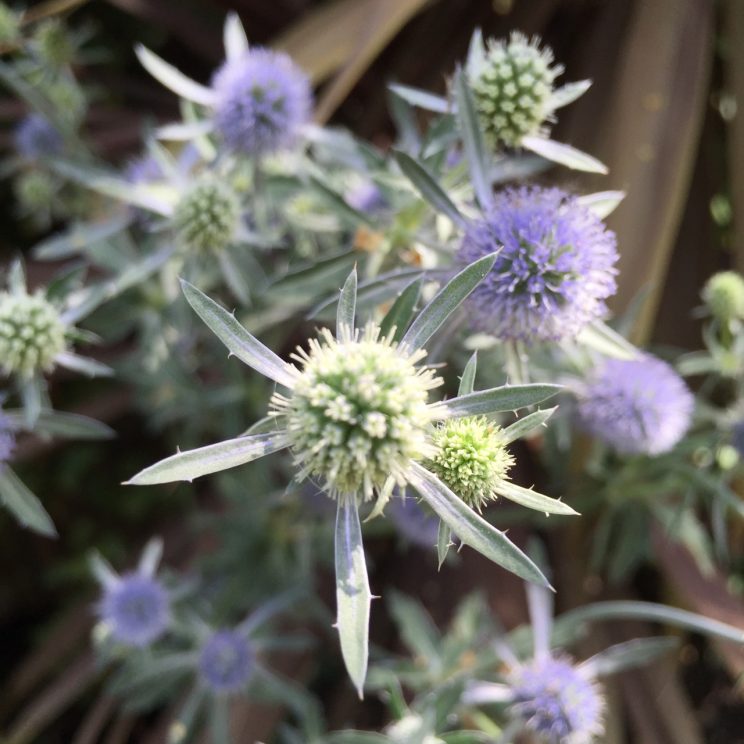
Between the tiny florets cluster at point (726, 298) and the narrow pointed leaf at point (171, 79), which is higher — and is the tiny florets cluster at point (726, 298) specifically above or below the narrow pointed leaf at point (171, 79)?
below

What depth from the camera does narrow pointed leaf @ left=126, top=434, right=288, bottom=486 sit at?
72cm

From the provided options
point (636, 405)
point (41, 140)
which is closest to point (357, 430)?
point (636, 405)

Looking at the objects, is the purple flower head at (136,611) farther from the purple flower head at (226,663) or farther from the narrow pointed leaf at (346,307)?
the narrow pointed leaf at (346,307)

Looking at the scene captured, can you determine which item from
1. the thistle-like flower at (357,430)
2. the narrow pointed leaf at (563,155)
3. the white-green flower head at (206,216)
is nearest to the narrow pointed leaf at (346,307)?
the thistle-like flower at (357,430)

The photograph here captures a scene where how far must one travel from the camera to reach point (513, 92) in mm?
1057

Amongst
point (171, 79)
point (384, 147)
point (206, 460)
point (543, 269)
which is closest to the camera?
point (206, 460)

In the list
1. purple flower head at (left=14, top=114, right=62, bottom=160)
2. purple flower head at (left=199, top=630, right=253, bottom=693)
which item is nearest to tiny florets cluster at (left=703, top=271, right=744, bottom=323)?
purple flower head at (left=199, top=630, right=253, bottom=693)

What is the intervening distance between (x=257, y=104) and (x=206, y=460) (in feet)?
2.61

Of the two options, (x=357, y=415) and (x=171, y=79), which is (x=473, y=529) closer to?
(x=357, y=415)

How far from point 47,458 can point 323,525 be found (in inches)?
36.8

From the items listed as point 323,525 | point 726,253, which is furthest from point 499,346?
point 726,253

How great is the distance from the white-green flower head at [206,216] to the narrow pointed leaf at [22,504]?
1.58 feet

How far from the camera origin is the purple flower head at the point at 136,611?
1412 mm

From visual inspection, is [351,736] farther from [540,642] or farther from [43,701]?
[43,701]
